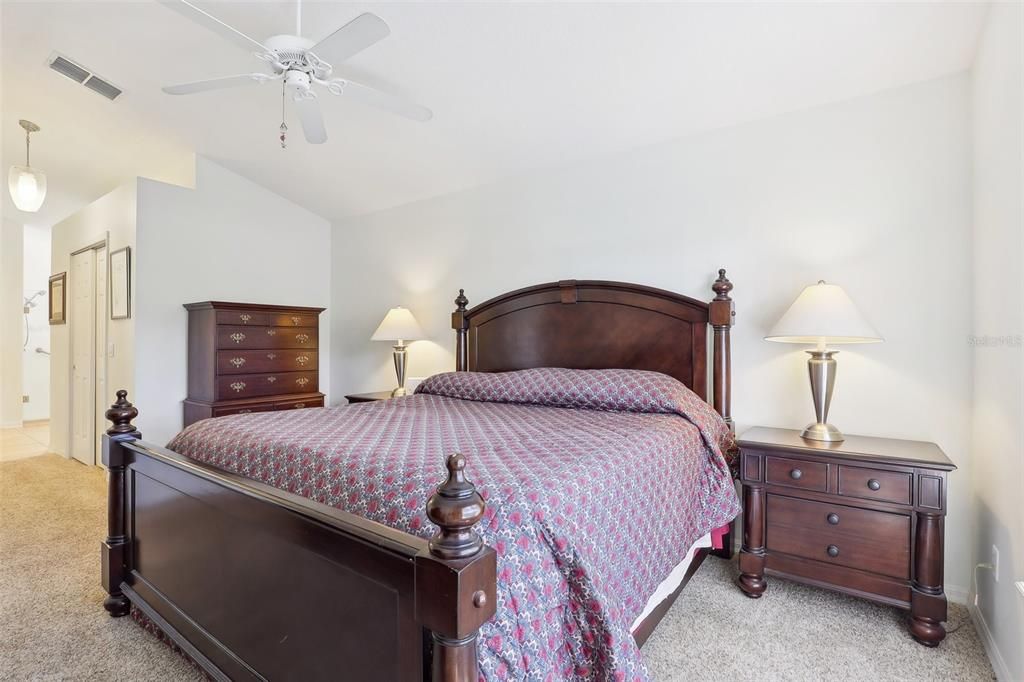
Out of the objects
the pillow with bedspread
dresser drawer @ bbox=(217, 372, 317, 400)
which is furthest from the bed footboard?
dresser drawer @ bbox=(217, 372, 317, 400)

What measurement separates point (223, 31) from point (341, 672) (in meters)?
2.07

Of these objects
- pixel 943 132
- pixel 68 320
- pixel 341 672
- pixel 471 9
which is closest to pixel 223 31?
pixel 471 9

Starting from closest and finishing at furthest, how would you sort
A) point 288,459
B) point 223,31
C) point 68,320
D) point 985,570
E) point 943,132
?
point 288,459 → point 223,31 → point 985,570 → point 943,132 → point 68,320

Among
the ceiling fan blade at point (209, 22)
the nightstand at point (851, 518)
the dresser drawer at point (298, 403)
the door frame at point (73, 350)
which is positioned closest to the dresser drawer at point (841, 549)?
the nightstand at point (851, 518)

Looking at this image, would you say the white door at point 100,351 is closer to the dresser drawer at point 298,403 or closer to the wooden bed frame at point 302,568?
the dresser drawer at point 298,403

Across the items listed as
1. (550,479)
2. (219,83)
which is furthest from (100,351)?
(550,479)

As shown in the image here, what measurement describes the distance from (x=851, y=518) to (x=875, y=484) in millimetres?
174

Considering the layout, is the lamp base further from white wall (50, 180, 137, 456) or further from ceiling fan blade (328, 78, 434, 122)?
white wall (50, 180, 137, 456)

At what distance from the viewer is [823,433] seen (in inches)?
88.4

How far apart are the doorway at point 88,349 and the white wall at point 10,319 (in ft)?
7.34

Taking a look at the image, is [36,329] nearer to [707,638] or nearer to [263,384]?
[263,384]

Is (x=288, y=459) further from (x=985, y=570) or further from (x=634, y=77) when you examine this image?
(x=985, y=570)

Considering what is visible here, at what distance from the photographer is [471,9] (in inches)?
88.8

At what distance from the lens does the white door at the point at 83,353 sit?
439 cm
